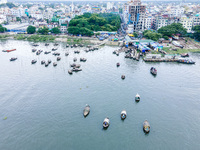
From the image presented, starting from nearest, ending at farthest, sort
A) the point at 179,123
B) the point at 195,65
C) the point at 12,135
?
the point at 12,135
the point at 179,123
the point at 195,65

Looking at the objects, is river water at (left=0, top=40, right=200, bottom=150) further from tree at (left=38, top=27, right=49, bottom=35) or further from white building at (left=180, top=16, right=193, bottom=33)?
tree at (left=38, top=27, right=49, bottom=35)

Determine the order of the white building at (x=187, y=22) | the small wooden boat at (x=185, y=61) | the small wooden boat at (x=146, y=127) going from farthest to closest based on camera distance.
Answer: the white building at (x=187, y=22) < the small wooden boat at (x=185, y=61) < the small wooden boat at (x=146, y=127)

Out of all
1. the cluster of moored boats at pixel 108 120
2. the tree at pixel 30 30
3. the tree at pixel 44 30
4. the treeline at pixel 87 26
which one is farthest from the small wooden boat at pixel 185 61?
the tree at pixel 30 30

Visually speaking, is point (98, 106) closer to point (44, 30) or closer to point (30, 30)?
point (44, 30)

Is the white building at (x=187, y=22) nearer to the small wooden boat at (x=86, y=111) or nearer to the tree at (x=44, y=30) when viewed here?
the tree at (x=44, y=30)

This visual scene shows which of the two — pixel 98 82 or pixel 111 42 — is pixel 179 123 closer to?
pixel 98 82

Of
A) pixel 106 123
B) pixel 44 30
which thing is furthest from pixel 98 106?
pixel 44 30

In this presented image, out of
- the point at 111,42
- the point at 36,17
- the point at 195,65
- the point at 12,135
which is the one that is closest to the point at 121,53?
the point at 111,42

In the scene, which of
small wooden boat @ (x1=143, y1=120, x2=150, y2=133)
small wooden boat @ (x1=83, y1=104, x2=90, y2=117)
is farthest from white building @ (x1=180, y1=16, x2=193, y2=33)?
small wooden boat @ (x1=83, y1=104, x2=90, y2=117)
